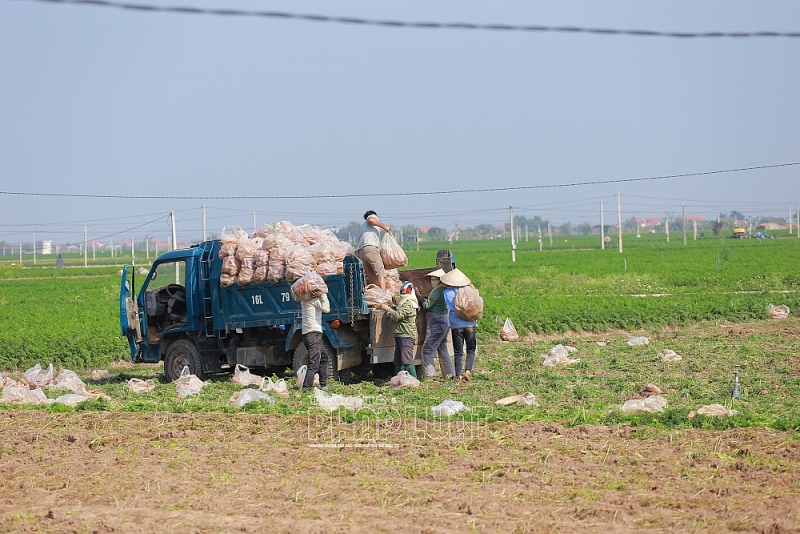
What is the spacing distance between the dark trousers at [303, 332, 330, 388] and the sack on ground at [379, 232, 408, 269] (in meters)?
2.09

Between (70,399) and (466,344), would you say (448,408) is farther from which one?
(70,399)

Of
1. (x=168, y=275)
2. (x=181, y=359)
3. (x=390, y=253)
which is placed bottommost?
(x=181, y=359)

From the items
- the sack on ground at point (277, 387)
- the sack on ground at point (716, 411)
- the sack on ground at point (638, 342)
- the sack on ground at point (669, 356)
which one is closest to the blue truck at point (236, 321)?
the sack on ground at point (277, 387)

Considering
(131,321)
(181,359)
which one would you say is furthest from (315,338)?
(131,321)

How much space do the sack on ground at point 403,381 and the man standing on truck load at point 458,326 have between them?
93 cm

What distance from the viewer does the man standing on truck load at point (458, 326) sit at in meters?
14.1

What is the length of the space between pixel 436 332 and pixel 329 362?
1645 millimetres

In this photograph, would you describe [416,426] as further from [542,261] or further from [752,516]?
[542,261]

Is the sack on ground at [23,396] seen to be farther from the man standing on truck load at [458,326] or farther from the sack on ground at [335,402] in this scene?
the man standing on truck load at [458,326]

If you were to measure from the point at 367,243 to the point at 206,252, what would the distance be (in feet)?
9.33

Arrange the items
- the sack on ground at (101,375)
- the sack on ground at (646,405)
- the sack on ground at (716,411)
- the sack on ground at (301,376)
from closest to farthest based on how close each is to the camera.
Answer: the sack on ground at (716,411), the sack on ground at (646,405), the sack on ground at (301,376), the sack on ground at (101,375)

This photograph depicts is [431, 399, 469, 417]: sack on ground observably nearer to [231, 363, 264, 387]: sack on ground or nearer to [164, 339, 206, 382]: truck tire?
[231, 363, 264, 387]: sack on ground

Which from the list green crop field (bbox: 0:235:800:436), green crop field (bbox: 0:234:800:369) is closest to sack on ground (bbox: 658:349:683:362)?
green crop field (bbox: 0:235:800:436)

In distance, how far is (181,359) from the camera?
51.6ft
